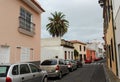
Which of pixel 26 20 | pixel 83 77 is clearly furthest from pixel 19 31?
pixel 83 77

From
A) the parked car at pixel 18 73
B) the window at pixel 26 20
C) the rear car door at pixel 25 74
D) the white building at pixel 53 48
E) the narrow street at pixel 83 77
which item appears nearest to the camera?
the parked car at pixel 18 73

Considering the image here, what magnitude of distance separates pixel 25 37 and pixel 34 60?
3.09 m

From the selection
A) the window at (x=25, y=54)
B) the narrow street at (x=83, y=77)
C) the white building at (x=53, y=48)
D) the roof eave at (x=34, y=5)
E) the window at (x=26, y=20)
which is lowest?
the narrow street at (x=83, y=77)

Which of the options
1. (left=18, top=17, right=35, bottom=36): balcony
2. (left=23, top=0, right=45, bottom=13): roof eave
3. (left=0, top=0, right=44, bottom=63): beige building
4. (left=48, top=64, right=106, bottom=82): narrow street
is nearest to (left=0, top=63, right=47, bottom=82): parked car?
(left=0, top=0, right=44, bottom=63): beige building

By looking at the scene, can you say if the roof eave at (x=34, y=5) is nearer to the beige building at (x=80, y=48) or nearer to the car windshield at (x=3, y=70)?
the car windshield at (x=3, y=70)

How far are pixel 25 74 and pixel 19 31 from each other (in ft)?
25.0

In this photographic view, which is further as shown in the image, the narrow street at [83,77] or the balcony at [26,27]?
the balcony at [26,27]

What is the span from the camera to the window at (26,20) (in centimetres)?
1733

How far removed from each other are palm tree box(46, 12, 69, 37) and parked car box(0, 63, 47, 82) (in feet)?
130

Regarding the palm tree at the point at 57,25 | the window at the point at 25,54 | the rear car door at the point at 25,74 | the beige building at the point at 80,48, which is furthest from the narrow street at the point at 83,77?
the beige building at the point at 80,48

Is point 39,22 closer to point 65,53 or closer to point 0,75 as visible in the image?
point 0,75

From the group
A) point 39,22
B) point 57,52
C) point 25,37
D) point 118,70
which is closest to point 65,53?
point 57,52

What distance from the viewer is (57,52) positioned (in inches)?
1487

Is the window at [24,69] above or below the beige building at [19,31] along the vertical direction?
below
